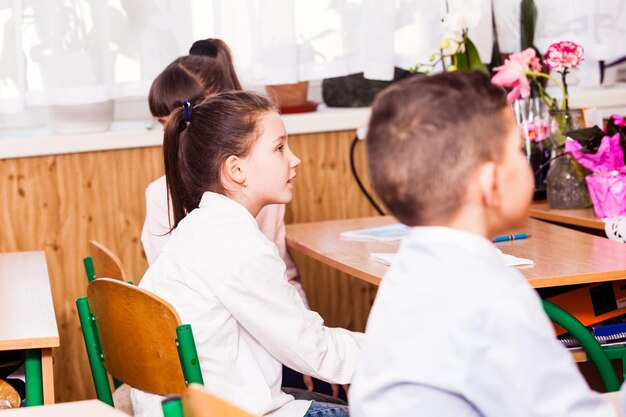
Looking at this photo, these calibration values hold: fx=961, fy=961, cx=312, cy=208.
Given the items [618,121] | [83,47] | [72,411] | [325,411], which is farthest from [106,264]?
[618,121]

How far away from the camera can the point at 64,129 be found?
276 cm

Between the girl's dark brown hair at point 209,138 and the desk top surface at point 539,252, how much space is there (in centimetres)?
34

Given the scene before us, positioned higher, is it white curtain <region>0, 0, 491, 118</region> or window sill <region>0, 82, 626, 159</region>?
white curtain <region>0, 0, 491, 118</region>

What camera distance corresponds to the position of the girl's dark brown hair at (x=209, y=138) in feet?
5.86

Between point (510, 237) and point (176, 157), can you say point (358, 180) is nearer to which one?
point (510, 237)

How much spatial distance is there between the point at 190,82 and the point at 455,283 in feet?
5.22

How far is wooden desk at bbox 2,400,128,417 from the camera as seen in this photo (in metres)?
1.19

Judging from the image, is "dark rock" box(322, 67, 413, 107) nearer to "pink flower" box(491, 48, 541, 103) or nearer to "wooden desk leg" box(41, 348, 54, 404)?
"pink flower" box(491, 48, 541, 103)

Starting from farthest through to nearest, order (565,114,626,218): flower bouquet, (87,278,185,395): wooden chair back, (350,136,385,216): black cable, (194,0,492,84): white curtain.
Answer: (350,136,385,216): black cable, (194,0,492,84): white curtain, (565,114,626,218): flower bouquet, (87,278,185,395): wooden chair back

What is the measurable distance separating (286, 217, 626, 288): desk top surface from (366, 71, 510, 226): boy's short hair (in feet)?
2.41

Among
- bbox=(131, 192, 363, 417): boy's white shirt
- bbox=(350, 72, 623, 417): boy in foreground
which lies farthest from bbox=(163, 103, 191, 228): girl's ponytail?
bbox=(350, 72, 623, 417): boy in foreground

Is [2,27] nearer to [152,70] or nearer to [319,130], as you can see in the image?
[152,70]

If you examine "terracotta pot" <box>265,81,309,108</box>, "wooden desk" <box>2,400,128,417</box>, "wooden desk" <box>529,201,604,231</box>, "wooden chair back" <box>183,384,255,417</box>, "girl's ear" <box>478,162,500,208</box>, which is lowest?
"wooden desk" <box>2,400,128,417</box>

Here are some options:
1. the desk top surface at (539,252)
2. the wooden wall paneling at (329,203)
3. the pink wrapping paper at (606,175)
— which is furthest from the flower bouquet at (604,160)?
the wooden wall paneling at (329,203)
